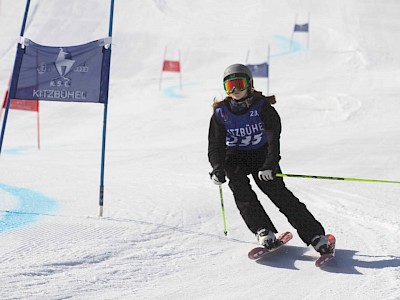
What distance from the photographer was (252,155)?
15.1 feet

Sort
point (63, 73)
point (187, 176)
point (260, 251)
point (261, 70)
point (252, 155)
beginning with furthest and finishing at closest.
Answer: point (261, 70)
point (187, 176)
point (63, 73)
point (252, 155)
point (260, 251)

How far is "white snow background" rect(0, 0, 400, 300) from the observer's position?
12.2ft

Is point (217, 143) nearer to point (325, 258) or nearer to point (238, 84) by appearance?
point (238, 84)

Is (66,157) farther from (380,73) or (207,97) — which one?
(380,73)

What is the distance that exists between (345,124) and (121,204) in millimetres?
10149

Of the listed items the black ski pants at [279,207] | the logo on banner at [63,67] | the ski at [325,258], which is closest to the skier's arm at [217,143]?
the black ski pants at [279,207]

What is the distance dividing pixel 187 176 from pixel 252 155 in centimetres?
480

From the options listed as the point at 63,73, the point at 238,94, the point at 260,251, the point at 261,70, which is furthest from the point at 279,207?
the point at 261,70

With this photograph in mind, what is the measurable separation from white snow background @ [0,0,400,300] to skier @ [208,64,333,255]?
243mm

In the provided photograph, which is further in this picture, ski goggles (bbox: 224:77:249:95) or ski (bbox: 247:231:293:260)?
ski goggles (bbox: 224:77:249:95)

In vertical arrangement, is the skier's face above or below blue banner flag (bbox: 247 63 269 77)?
below

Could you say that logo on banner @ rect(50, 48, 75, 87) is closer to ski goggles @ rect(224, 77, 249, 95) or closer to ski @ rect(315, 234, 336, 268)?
ski goggles @ rect(224, 77, 249, 95)

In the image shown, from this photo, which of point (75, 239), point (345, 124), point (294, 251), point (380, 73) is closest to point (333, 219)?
point (294, 251)

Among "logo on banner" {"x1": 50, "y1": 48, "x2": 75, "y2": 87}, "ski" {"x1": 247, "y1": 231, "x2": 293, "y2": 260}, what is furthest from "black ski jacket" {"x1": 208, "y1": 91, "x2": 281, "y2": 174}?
"logo on banner" {"x1": 50, "y1": 48, "x2": 75, "y2": 87}
